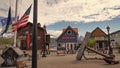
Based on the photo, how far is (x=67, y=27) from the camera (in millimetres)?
59219

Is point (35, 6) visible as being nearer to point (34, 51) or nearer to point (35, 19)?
point (35, 19)

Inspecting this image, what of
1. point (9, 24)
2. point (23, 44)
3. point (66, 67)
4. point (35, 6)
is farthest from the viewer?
point (23, 44)

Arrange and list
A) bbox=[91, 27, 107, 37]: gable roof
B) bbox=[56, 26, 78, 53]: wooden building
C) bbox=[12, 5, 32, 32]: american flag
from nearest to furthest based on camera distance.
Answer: bbox=[12, 5, 32, 32]: american flag < bbox=[56, 26, 78, 53]: wooden building < bbox=[91, 27, 107, 37]: gable roof

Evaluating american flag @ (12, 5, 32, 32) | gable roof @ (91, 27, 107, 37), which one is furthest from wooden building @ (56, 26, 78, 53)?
american flag @ (12, 5, 32, 32)

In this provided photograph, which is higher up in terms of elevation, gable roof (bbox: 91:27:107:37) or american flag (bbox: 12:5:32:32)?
gable roof (bbox: 91:27:107:37)

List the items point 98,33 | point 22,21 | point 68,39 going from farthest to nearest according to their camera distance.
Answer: point 98,33, point 68,39, point 22,21

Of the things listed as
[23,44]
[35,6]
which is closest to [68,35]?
[23,44]

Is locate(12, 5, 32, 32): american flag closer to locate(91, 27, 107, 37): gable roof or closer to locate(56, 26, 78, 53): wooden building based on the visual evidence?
locate(56, 26, 78, 53): wooden building

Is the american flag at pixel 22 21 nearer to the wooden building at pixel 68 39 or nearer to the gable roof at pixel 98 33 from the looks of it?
the wooden building at pixel 68 39

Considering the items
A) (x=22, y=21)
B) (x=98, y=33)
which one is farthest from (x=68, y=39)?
(x=22, y=21)

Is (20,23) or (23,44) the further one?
(23,44)

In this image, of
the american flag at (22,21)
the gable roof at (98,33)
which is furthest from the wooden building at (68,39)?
the american flag at (22,21)

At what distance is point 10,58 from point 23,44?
46.4m

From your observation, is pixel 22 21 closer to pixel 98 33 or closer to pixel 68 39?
pixel 68 39
